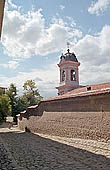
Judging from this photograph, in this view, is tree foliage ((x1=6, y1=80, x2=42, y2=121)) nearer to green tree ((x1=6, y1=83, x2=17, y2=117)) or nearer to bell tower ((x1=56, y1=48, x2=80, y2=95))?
green tree ((x1=6, y1=83, x2=17, y2=117))

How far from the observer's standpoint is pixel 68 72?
30750 mm

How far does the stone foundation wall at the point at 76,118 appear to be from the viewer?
1046 cm

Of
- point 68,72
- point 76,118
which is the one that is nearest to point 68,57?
point 68,72

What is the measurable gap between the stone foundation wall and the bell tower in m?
12.9

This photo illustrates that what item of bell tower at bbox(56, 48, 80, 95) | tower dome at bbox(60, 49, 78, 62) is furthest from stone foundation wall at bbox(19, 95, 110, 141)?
tower dome at bbox(60, 49, 78, 62)

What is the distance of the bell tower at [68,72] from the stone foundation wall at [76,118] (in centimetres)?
1292

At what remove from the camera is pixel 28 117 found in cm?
2052

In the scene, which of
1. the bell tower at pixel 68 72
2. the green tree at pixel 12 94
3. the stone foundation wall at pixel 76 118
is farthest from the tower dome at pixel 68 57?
the stone foundation wall at pixel 76 118

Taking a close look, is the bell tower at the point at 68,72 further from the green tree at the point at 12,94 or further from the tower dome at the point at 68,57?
the green tree at the point at 12,94

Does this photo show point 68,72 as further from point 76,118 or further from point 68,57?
point 76,118

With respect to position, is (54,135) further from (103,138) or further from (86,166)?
(86,166)

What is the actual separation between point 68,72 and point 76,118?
18.6 meters

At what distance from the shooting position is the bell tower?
30577 millimetres

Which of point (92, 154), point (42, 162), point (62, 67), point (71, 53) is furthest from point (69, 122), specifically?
point (71, 53)
